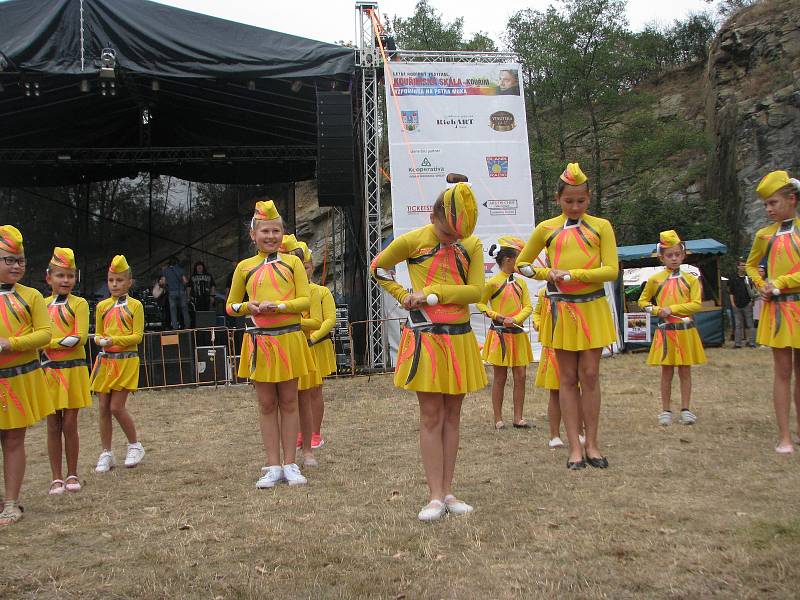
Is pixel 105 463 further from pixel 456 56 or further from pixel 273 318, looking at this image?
pixel 456 56

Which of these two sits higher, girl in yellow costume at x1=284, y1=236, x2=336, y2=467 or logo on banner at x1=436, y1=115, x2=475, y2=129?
logo on banner at x1=436, y1=115, x2=475, y2=129

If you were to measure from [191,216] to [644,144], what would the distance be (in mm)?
17975

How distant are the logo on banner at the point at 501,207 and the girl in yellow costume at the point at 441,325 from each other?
34.0 feet

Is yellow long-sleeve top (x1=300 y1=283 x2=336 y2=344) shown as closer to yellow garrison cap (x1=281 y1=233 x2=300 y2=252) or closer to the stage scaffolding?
yellow garrison cap (x1=281 y1=233 x2=300 y2=252)

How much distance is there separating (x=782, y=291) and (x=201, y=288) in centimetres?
1422

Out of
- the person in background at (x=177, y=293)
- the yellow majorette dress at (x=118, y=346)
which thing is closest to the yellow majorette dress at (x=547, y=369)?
the yellow majorette dress at (x=118, y=346)

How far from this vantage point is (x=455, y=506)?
427 centimetres

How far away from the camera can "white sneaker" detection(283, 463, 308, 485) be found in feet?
17.8

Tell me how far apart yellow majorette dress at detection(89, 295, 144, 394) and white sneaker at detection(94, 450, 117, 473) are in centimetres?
58

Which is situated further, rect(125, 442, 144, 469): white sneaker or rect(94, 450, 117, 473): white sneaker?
rect(125, 442, 144, 469): white sneaker

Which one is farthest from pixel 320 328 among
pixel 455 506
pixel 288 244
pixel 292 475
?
pixel 455 506

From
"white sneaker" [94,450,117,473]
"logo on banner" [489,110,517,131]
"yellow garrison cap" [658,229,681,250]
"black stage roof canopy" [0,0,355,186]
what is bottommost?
"white sneaker" [94,450,117,473]

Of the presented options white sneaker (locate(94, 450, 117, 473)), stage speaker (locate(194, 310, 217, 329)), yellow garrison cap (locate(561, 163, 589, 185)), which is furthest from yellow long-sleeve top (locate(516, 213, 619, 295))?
stage speaker (locate(194, 310, 217, 329))

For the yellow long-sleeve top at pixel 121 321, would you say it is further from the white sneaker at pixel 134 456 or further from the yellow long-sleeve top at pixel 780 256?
the yellow long-sleeve top at pixel 780 256
